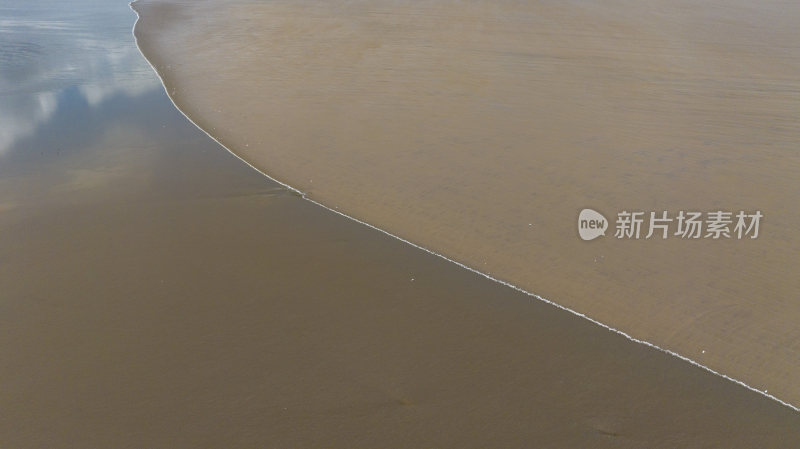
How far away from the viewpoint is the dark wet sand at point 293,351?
3121 mm

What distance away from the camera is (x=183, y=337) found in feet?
12.3

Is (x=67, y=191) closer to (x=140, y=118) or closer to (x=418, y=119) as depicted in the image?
(x=140, y=118)

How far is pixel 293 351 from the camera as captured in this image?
362 cm

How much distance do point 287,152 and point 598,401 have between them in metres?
4.31

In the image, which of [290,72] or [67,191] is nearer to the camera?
[67,191]

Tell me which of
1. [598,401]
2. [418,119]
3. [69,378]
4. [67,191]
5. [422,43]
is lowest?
[69,378]

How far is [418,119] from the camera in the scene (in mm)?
7105

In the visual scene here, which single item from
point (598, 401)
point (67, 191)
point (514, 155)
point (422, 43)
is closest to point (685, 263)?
point (598, 401)

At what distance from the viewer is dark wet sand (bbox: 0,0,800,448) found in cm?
312

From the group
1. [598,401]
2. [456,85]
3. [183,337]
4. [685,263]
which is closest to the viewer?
[598,401]

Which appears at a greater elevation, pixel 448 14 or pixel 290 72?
pixel 448 14

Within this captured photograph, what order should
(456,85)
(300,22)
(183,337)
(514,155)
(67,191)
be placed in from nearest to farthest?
(183,337) → (67,191) → (514,155) → (456,85) → (300,22)

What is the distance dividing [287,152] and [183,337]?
3062 mm

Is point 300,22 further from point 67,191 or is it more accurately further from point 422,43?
point 67,191
